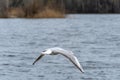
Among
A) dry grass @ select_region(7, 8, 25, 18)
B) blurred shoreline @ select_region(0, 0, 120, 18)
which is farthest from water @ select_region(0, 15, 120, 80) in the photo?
dry grass @ select_region(7, 8, 25, 18)

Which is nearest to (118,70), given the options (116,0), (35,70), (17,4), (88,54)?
(35,70)

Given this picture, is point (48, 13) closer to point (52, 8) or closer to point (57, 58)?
point (52, 8)

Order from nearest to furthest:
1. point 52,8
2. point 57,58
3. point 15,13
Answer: point 57,58 → point 52,8 → point 15,13

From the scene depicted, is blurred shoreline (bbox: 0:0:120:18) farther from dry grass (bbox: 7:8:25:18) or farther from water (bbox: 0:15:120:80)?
water (bbox: 0:15:120:80)

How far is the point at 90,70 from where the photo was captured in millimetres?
18297

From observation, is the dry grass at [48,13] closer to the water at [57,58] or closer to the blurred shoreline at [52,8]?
the blurred shoreline at [52,8]

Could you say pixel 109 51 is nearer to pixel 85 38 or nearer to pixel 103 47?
pixel 103 47

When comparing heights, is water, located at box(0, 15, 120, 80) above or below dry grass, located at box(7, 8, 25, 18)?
above

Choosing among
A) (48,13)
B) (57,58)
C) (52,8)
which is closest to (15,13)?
(52,8)

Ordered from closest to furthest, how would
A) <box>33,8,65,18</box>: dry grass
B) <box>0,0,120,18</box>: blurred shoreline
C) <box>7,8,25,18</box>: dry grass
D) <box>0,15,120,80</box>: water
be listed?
<box>0,15,120,80</box>: water, <box>33,8,65,18</box>: dry grass, <box>0,0,120,18</box>: blurred shoreline, <box>7,8,25,18</box>: dry grass

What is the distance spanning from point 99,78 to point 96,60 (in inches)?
151

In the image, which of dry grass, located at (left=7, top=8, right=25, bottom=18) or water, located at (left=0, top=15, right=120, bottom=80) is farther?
dry grass, located at (left=7, top=8, right=25, bottom=18)

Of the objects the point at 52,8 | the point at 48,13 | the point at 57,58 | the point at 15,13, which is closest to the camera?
the point at 57,58

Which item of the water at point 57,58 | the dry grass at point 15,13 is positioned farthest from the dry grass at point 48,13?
the water at point 57,58
